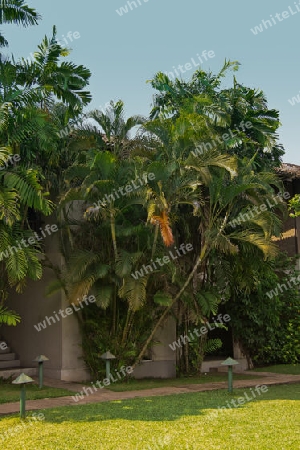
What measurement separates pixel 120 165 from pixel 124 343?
3.90 metres

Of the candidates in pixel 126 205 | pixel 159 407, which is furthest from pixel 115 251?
pixel 159 407

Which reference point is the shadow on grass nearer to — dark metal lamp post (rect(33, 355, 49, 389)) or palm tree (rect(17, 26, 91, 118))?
dark metal lamp post (rect(33, 355, 49, 389))

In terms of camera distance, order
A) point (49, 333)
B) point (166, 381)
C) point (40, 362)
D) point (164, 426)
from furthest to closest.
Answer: point (49, 333) → point (166, 381) → point (40, 362) → point (164, 426)

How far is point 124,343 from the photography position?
41.1 ft

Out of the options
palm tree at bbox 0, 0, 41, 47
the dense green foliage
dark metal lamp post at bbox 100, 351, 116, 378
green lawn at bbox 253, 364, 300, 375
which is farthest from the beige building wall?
green lawn at bbox 253, 364, 300, 375

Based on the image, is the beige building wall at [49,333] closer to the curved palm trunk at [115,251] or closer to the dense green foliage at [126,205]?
the dense green foliage at [126,205]

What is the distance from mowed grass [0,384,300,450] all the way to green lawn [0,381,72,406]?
4.44 ft

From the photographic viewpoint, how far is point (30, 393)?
1088 cm

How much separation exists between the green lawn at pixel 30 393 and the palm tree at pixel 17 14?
722 cm

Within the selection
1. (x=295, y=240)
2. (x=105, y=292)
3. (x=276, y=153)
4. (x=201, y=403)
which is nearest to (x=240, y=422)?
(x=201, y=403)

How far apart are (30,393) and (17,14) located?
7726mm

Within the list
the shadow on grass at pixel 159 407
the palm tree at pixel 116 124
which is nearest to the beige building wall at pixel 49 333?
the palm tree at pixel 116 124

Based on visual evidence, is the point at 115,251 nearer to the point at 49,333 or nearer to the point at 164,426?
the point at 49,333

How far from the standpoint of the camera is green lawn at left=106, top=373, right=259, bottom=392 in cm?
1185
